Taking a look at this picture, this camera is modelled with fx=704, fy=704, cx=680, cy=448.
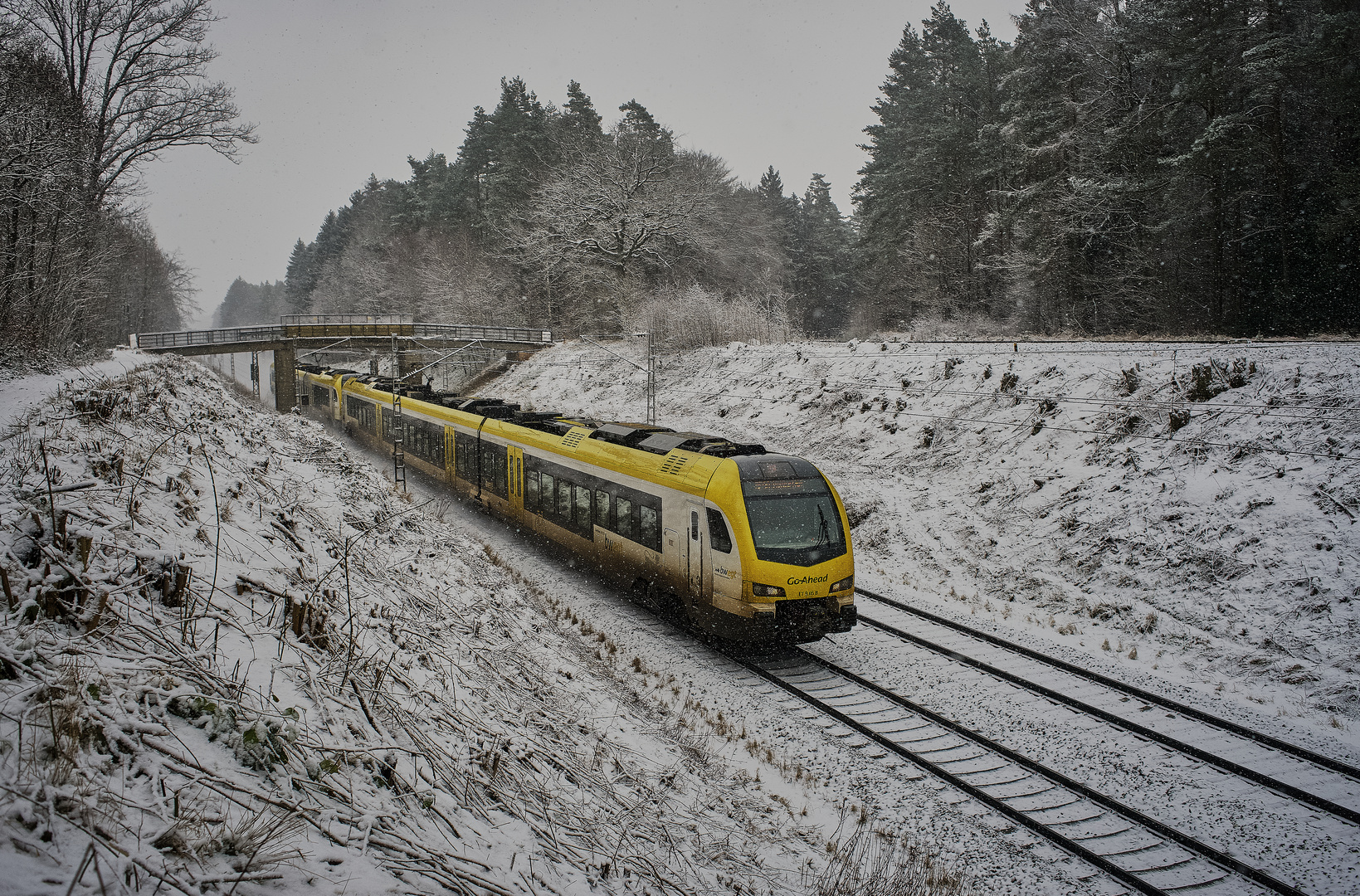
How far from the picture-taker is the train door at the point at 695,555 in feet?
34.7

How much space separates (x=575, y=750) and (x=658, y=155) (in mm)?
43726

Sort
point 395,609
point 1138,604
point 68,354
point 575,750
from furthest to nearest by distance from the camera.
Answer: point 68,354 < point 1138,604 < point 395,609 < point 575,750

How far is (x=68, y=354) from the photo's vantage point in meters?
15.2

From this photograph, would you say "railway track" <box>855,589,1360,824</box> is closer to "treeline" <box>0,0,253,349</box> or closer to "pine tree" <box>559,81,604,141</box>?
"treeline" <box>0,0,253,349</box>

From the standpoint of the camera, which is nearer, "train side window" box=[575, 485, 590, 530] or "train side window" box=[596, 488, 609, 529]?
"train side window" box=[596, 488, 609, 529]

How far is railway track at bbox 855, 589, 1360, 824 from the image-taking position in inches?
277

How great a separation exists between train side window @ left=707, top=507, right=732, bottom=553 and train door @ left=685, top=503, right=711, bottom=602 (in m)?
0.26

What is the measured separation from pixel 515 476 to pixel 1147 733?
1331 centimetres

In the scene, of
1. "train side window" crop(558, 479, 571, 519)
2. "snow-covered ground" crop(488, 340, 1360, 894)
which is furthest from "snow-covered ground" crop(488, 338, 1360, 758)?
"train side window" crop(558, 479, 571, 519)

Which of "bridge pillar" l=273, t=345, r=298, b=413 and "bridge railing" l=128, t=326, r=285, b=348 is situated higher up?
"bridge railing" l=128, t=326, r=285, b=348

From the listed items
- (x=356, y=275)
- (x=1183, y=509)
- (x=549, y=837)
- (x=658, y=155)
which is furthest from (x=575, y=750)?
(x=356, y=275)

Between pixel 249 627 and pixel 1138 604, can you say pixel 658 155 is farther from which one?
pixel 249 627

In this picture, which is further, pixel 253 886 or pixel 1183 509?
pixel 1183 509

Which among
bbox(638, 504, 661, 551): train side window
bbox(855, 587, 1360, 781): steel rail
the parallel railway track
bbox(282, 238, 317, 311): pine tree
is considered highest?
bbox(282, 238, 317, 311): pine tree
